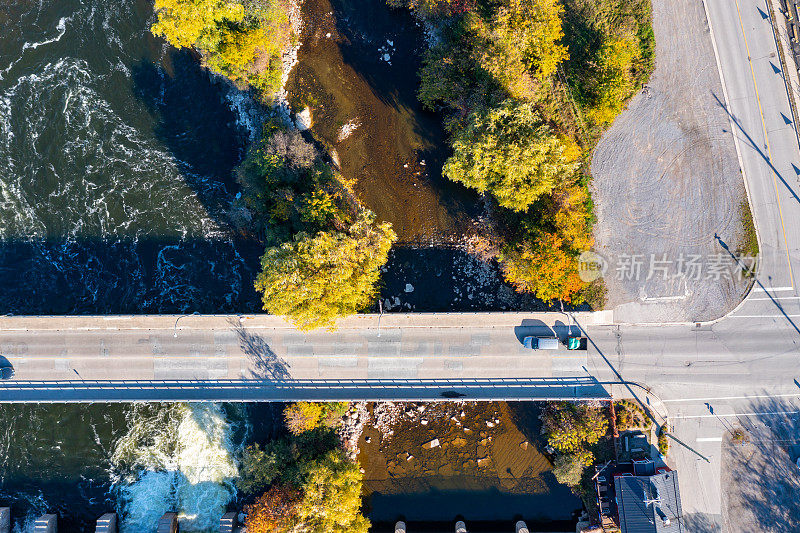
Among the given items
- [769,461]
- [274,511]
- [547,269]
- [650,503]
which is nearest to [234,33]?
[547,269]

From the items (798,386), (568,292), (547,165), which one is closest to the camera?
(547,165)

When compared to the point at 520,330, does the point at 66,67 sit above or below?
above

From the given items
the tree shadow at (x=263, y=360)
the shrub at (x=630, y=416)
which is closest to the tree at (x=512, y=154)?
the shrub at (x=630, y=416)

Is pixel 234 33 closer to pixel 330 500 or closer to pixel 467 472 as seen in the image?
pixel 330 500

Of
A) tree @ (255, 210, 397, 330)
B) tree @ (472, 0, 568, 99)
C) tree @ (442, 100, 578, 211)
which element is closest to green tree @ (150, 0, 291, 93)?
tree @ (255, 210, 397, 330)

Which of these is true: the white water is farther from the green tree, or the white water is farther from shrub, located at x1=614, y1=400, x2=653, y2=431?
shrub, located at x1=614, y1=400, x2=653, y2=431

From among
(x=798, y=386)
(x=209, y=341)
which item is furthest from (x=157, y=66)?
(x=798, y=386)

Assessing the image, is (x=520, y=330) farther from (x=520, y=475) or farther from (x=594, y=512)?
(x=594, y=512)
